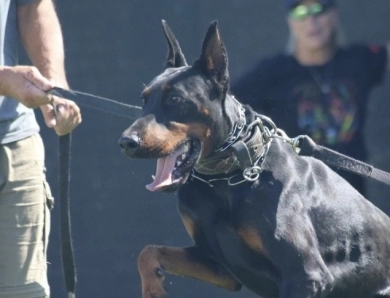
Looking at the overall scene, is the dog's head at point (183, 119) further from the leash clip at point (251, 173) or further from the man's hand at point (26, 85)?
the man's hand at point (26, 85)

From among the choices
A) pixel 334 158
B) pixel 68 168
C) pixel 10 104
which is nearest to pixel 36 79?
pixel 10 104

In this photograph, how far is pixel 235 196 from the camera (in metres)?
3.68

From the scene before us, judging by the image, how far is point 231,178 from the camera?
3.72m

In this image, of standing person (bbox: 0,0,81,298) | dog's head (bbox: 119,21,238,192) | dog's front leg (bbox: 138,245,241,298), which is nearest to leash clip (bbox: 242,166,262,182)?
dog's head (bbox: 119,21,238,192)

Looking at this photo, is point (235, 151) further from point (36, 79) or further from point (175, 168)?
point (36, 79)

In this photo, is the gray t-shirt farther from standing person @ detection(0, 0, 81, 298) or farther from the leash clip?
the leash clip

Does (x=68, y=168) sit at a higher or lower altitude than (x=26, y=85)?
lower

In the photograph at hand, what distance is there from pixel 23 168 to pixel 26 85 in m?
0.46

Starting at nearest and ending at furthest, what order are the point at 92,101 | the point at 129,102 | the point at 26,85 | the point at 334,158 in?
1. the point at 26,85
2. the point at 92,101
3. the point at 334,158
4. the point at 129,102

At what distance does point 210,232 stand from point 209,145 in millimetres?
384

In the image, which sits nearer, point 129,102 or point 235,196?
point 235,196

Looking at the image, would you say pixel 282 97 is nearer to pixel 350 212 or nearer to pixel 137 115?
pixel 350 212

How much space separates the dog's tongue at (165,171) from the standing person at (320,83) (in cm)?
160

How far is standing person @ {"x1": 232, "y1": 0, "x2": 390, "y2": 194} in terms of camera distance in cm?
504
